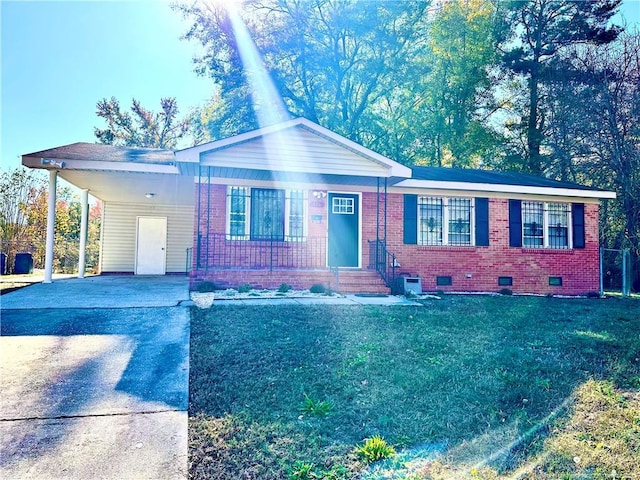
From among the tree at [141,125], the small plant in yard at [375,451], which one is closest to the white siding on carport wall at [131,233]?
the small plant in yard at [375,451]

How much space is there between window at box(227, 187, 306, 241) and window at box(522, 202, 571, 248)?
6.65 metres

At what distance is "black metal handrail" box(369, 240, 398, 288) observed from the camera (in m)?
10.2

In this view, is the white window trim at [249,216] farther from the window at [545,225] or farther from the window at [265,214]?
the window at [545,225]

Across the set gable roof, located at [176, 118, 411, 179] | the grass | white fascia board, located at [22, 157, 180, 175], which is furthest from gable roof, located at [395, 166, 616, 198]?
white fascia board, located at [22, 157, 180, 175]

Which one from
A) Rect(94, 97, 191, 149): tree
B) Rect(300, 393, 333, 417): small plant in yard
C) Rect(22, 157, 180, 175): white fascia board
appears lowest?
Rect(300, 393, 333, 417): small plant in yard

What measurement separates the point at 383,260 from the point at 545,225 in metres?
5.27

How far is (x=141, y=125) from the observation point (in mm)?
28453

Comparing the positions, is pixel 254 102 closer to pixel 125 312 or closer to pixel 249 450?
pixel 125 312

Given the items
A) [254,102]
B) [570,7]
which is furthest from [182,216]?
[570,7]

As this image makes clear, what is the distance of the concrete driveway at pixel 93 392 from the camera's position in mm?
2496

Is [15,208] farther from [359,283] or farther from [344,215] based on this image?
[359,283]

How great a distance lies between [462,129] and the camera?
2048cm

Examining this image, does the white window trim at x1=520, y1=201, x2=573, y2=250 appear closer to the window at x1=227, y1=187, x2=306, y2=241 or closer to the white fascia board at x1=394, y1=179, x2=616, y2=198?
the white fascia board at x1=394, y1=179, x2=616, y2=198

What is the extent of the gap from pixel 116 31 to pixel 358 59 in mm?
→ 13062
